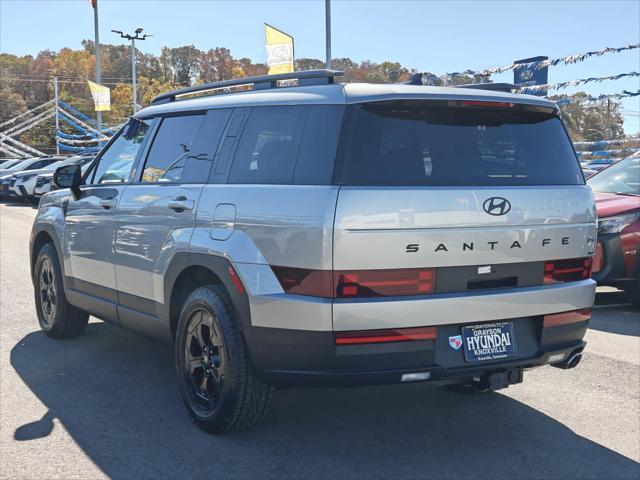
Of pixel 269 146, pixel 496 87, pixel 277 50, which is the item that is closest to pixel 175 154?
pixel 269 146

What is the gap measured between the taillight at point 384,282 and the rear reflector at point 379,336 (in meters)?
0.18

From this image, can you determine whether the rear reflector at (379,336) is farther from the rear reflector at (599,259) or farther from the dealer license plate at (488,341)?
the rear reflector at (599,259)

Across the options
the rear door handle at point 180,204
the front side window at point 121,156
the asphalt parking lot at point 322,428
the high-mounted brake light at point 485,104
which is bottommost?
the asphalt parking lot at point 322,428

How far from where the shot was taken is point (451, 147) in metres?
4.02

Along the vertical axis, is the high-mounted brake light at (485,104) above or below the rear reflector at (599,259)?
above

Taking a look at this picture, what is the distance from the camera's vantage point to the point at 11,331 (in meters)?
7.01

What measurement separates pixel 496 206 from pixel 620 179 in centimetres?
593

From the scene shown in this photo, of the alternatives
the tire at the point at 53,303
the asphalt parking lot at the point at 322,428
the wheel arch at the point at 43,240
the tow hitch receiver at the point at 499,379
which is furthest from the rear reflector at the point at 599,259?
the wheel arch at the point at 43,240

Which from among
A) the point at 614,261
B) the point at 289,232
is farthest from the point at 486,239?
the point at 614,261

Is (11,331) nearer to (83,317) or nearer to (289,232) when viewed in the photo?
(83,317)

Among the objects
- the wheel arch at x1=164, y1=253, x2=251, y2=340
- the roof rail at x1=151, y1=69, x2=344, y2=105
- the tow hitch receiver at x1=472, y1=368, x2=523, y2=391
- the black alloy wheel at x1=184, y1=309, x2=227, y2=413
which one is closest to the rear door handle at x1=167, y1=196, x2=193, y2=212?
the wheel arch at x1=164, y1=253, x2=251, y2=340

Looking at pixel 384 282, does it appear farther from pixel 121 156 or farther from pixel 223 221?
pixel 121 156

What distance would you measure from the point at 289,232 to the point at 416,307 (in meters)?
0.72

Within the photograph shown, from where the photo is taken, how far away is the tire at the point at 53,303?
6523 millimetres
